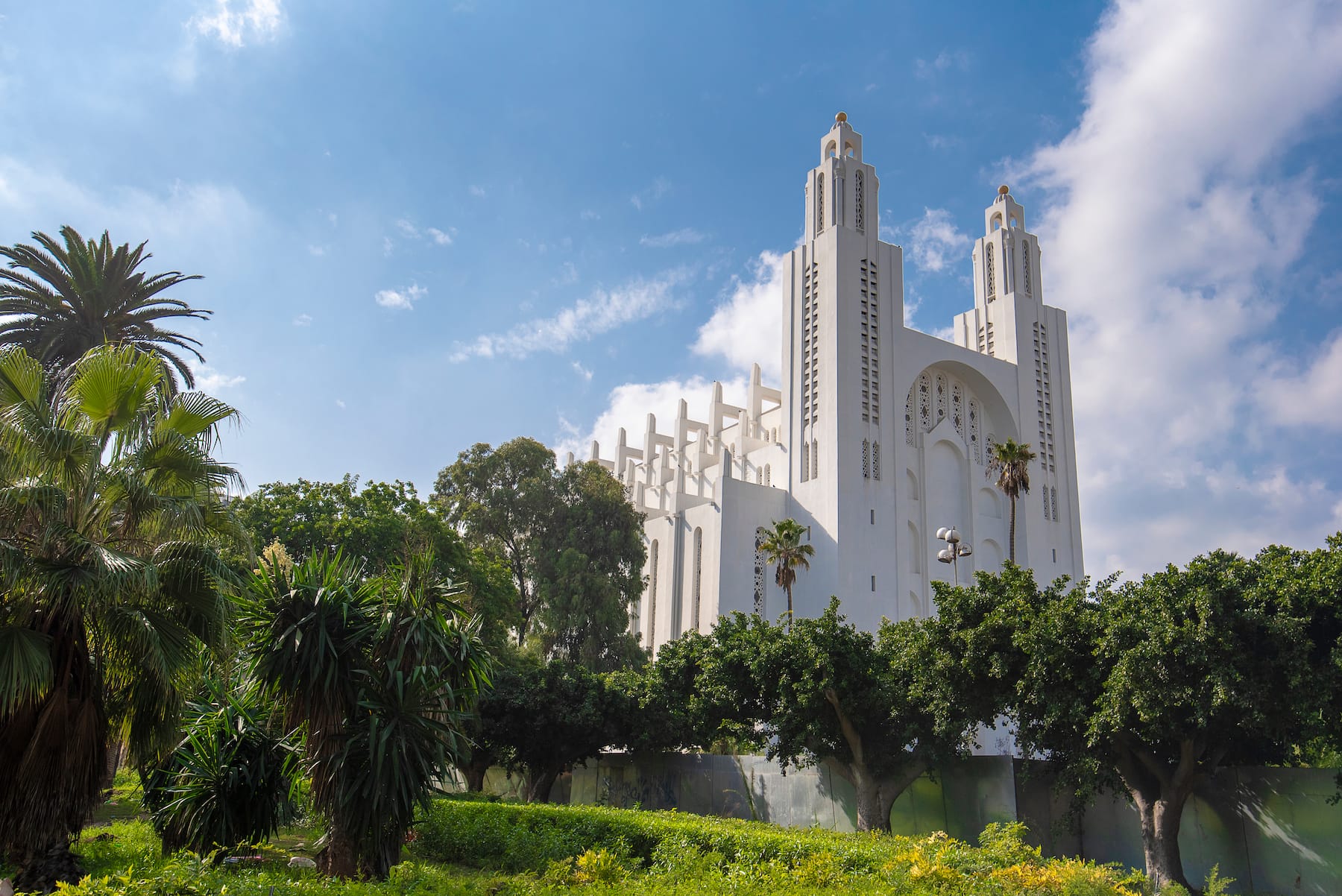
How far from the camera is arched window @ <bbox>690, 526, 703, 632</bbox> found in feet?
145

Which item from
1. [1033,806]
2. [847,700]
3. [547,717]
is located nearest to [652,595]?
[547,717]

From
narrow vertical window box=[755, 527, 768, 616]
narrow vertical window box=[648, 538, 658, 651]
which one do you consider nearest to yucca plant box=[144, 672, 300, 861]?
narrow vertical window box=[755, 527, 768, 616]

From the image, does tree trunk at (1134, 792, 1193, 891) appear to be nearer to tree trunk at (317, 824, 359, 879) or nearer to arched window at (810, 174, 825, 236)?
tree trunk at (317, 824, 359, 879)

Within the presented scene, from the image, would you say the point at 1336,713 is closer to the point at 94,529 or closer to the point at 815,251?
the point at 94,529

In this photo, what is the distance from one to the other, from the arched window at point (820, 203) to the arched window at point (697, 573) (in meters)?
15.4

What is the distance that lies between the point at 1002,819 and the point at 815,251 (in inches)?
1248

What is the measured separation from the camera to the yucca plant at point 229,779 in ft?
40.8

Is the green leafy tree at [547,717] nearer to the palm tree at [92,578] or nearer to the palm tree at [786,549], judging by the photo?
the palm tree at [92,578]

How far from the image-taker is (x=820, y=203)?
46.7m

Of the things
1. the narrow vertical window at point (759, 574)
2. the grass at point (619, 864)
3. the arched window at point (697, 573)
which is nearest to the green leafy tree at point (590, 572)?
the arched window at point (697, 573)

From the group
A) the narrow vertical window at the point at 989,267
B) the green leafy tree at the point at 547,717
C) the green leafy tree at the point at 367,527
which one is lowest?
the green leafy tree at the point at 547,717

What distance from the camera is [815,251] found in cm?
4562

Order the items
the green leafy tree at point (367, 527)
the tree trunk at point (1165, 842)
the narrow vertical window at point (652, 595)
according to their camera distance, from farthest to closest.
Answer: the narrow vertical window at point (652, 595) → the green leafy tree at point (367, 527) → the tree trunk at point (1165, 842)

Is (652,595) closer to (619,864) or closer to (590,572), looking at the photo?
(590,572)
